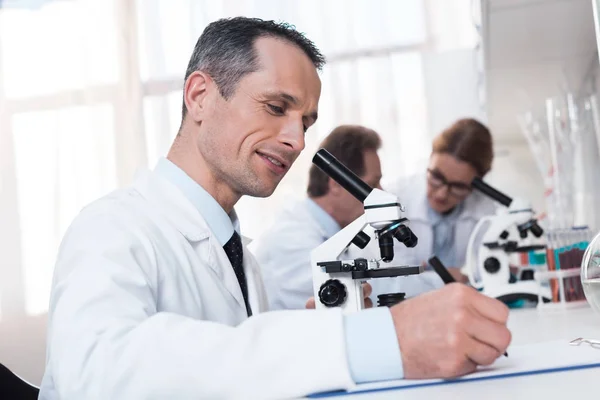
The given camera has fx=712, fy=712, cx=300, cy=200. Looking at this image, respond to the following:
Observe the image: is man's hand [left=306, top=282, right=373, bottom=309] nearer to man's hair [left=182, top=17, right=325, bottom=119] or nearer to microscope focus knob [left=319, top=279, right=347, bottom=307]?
microscope focus knob [left=319, top=279, right=347, bottom=307]

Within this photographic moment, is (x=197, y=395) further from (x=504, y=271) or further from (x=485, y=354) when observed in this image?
(x=504, y=271)

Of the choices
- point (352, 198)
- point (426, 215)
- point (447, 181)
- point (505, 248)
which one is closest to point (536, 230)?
point (505, 248)

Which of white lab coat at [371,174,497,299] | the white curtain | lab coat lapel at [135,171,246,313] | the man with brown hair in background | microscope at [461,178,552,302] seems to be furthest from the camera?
white lab coat at [371,174,497,299]

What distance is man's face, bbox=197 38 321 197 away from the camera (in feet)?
4.34

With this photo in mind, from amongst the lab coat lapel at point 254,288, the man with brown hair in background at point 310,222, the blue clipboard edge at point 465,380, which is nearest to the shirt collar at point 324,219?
the man with brown hair in background at point 310,222

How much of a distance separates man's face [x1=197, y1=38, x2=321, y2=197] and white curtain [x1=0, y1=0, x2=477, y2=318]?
190 cm

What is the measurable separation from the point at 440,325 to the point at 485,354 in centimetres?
6

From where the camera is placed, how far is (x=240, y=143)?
1332 millimetres

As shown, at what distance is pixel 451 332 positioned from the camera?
73 centimetres

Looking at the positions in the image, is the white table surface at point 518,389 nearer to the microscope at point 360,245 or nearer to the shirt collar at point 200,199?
the microscope at point 360,245

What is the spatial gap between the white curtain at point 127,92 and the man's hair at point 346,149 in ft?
1.37

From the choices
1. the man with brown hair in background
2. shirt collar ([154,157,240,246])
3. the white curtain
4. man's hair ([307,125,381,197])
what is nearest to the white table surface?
shirt collar ([154,157,240,246])

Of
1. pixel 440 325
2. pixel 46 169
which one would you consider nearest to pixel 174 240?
pixel 440 325

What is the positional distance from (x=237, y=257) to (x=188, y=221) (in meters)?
0.21
